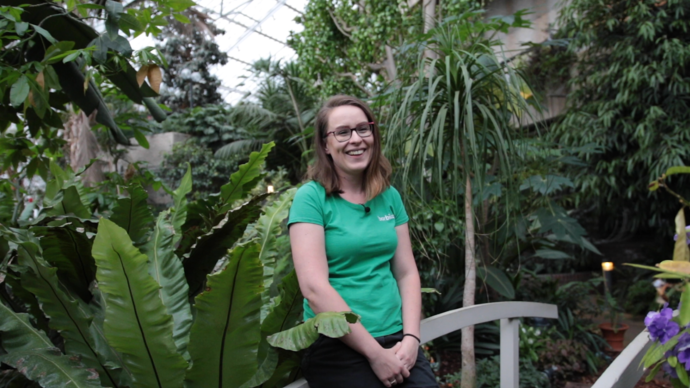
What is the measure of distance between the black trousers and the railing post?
2.46 ft

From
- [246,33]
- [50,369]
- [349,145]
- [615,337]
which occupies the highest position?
[246,33]

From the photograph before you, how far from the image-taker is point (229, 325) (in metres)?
1.29

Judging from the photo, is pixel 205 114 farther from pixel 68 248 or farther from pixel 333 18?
pixel 68 248

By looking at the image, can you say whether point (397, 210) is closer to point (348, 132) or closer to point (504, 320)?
point (348, 132)

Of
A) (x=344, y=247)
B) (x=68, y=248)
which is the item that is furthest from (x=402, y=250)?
(x=68, y=248)

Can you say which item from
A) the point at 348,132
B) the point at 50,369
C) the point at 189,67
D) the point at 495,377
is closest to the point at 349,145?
the point at 348,132

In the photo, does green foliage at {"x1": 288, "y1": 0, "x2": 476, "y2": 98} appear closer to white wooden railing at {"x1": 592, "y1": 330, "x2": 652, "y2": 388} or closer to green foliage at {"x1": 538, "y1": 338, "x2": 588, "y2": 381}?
green foliage at {"x1": 538, "y1": 338, "x2": 588, "y2": 381}

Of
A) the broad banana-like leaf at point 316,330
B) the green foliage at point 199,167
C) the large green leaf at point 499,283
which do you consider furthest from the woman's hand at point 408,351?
the green foliage at point 199,167

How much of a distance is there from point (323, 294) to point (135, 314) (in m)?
0.55

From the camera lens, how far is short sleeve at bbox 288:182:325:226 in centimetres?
121

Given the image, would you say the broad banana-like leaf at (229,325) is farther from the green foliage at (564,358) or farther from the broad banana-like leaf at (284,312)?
the green foliage at (564,358)

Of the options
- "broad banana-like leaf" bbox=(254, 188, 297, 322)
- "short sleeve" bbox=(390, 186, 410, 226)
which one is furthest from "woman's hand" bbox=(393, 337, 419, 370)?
"broad banana-like leaf" bbox=(254, 188, 297, 322)

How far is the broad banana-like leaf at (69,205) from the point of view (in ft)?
6.55

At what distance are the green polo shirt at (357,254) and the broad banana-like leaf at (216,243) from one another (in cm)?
77
